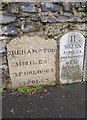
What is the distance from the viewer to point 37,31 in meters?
3.82

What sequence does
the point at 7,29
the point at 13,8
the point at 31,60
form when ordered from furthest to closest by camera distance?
the point at 31,60, the point at 7,29, the point at 13,8

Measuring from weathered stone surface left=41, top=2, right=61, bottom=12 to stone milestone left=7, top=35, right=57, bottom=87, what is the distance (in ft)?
1.40

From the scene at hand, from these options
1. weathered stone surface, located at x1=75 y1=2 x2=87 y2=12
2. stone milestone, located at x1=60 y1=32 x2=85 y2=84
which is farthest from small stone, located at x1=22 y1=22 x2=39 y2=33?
weathered stone surface, located at x1=75 y1=2 x2=87 y2=12

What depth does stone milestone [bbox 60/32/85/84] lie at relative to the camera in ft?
12.9

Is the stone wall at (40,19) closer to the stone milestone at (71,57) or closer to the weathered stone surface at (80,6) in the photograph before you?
the weathered stone surface at (80,6)

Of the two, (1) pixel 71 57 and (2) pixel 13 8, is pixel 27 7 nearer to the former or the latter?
(2) pixel 13 8

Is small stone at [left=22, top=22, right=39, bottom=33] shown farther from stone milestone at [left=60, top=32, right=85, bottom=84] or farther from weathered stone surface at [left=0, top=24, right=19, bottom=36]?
stone milestone at [left=60, top=32, right=85, bottom=84]

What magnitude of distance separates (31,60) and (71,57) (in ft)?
2.01

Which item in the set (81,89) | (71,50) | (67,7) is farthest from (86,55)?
(67,7)

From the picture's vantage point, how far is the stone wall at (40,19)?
12.0 ft

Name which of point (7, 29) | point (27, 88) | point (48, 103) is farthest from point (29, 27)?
point (48, 103)

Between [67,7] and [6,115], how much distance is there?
1698mm

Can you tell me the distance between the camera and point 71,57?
4059 millimetres

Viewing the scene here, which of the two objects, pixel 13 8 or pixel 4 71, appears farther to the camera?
pixel 4 71
